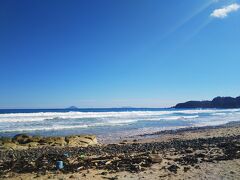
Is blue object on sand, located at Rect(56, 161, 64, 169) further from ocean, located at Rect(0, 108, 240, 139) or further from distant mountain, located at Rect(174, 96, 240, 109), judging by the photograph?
distant mountain, located at Rect(174, 96, 240, 109)

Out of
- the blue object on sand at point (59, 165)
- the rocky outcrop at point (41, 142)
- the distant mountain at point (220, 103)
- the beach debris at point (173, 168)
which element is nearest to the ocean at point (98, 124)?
the rocky outcrop at point (41, 142)

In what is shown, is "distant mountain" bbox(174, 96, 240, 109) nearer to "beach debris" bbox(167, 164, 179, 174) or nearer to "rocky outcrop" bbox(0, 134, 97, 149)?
"rocky outcrop" bbox(0, 134, 97, 149)

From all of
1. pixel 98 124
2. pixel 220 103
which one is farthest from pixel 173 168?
pixel 220 103

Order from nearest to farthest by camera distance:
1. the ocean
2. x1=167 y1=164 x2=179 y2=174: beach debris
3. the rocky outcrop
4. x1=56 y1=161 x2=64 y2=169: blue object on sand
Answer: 1. x1=167 y1=164 x2=179 y2=174: beach debris
2. x1=56 y1=161 x2=64 y2=169: blue object on sand
3. the rocky outcrop
4. the ocean

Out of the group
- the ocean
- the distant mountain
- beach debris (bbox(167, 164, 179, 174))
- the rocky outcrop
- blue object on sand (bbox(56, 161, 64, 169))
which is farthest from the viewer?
the distant mountain

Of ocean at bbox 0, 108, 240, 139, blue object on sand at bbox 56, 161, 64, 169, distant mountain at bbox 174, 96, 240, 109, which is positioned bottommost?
blue object on sand at bbox 56, 161, 64, 169

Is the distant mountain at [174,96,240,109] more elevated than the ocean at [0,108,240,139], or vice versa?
the distant mountain at [174,96,240,109]

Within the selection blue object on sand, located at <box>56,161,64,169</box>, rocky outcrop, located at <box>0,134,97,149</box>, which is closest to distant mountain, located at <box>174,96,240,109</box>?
rocky outcrop, located at <box>0,134,97,149</box>


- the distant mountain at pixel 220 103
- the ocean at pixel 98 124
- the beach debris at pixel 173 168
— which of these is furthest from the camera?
the distant mountain at pixel 220 103

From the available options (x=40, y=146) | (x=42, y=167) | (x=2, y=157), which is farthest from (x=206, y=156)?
(x=40, y=146)

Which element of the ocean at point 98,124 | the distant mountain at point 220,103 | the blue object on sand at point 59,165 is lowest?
the blue object on sand at point 59,165

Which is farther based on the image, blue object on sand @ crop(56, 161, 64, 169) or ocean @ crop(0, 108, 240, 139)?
ocean @ crop(0, 108, 240, 139)

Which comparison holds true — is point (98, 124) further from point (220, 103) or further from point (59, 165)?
point (220, 103)

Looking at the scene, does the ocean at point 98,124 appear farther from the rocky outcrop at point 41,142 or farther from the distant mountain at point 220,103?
the distant mountain at point 220,103
